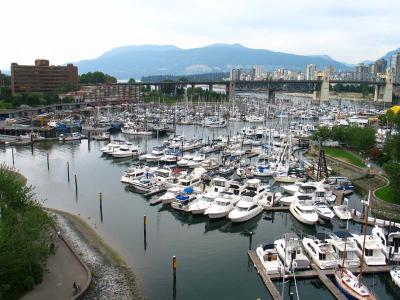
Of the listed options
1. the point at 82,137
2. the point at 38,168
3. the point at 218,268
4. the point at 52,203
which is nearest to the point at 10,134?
the point at 82,137

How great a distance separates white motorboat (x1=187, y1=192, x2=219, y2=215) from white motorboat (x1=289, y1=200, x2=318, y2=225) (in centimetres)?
566

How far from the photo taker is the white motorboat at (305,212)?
89.0 ft

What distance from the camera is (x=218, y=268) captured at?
21.8 m

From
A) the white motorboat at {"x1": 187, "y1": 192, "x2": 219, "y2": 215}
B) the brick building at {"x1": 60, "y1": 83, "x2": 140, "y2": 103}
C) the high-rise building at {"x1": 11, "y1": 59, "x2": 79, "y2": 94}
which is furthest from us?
the high-rise building at {"x1": 11, "y1": 59, "x2": 79, "y2": 94}

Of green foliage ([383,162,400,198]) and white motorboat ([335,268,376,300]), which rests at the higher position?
green foliage ([383,162,400,198])

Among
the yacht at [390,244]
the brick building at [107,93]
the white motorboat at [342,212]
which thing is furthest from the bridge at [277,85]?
the yacht at [390,244]

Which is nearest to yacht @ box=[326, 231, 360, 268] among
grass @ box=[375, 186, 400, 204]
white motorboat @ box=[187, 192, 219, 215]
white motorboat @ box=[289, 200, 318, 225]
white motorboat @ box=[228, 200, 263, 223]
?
white motorboat @ box=[289, 200, 318, 225]

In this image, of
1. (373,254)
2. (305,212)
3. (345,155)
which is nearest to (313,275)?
(373,254)

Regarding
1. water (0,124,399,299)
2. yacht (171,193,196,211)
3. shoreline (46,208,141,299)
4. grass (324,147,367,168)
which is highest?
grass (324,147,367,168)

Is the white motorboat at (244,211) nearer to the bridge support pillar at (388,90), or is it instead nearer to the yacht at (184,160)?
→ the yacht at (184,160)

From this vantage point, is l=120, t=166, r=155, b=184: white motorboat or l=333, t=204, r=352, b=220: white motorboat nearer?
l=333, t=204, r=352, b=220: white motorboat

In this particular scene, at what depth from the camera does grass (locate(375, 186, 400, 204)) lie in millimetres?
29531

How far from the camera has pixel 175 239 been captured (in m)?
25.6

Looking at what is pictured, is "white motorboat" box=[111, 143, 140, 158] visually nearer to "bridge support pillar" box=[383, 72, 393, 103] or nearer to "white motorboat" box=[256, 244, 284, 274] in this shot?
"white motorboat" box=[256, 244, 284, 274]
